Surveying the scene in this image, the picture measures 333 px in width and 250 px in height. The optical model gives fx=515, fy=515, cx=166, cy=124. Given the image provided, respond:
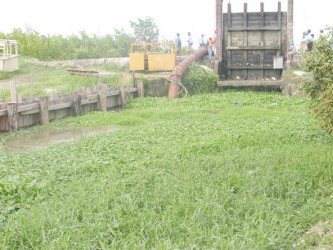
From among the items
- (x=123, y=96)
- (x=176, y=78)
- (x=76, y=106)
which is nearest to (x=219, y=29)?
(x=176, y=78)

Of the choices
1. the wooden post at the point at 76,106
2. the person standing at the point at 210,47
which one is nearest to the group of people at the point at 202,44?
the person standing at the point at 210,47

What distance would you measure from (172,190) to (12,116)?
8.02m

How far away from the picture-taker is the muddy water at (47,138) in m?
12.2

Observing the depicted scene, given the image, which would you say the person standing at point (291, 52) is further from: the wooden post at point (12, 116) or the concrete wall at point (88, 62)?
the wooden post at point (12, 116)

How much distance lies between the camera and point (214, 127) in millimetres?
13305

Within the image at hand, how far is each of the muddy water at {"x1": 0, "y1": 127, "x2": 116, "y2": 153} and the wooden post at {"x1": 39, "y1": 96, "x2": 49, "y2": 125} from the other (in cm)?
104

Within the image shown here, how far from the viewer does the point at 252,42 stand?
24188 millimetres

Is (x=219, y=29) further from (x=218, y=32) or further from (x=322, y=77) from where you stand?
(x=322, y=77)

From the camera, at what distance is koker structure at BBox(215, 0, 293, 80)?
23.8 metres

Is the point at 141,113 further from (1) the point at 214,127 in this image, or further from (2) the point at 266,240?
(2) the point at 266,240

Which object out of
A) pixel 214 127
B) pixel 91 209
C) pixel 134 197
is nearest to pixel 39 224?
pixel 91 209

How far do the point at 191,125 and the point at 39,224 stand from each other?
8.19 meters

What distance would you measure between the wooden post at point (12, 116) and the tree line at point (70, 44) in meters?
18.2

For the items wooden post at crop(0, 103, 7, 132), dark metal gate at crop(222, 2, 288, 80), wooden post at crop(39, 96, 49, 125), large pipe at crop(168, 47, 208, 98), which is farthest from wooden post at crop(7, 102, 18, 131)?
dark metal gate at crop(222, 2, 288, 80)
